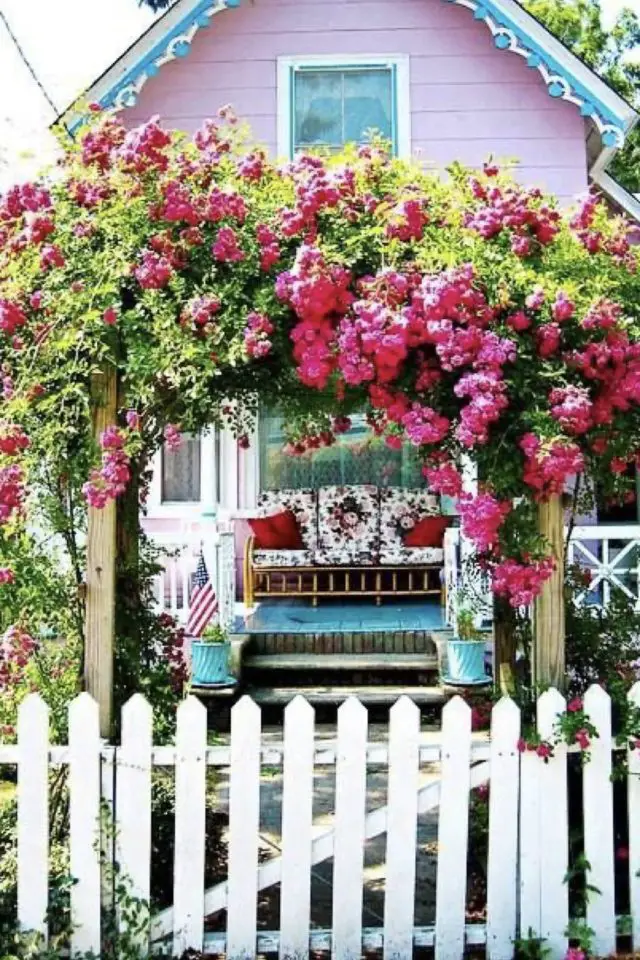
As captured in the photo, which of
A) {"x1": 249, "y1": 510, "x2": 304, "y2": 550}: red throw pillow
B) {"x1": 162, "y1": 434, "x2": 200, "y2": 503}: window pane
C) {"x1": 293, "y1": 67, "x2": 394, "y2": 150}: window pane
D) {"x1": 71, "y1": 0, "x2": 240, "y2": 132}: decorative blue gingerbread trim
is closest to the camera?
{"x1": 71, "y1": 0, "x2": 240, "y2": 132}: decorative blue gingerbread trim

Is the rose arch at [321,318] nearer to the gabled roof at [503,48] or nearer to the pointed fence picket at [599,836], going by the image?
the pointed fence picket at [599,836]

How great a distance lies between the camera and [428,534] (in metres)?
10.4

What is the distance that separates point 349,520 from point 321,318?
7223mm

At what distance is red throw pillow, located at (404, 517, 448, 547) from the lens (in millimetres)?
10414

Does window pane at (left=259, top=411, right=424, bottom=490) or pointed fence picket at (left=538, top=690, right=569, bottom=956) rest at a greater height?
window pane at (left=259, top=411, right=424, bottom=490)

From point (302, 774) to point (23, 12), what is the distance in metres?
8.00

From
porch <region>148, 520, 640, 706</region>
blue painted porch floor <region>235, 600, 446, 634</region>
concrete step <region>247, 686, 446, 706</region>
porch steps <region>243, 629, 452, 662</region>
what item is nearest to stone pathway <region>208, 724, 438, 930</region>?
concrete step <region>247, 686, 446, 706</region>

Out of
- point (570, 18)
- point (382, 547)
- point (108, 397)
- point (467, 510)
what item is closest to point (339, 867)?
point (467, 510)

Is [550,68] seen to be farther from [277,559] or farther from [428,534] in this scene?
[277,559]

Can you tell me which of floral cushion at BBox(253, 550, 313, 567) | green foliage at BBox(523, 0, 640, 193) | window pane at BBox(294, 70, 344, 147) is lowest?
floral cushion at BBox(253, 550, 313, 567)

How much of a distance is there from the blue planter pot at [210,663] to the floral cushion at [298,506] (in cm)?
317

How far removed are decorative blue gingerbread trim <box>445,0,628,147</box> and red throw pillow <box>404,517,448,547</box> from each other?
401cm

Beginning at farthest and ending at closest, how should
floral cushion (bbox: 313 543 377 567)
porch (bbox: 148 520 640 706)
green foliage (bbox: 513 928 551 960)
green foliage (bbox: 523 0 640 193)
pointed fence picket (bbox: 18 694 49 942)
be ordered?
green foliage (bbox: 523 0 640 193) → floral cushion (bbox: 313 543 377 567) → porch (bbox: 148 520 640 706) → green foliage (bbox: 513 928 551 960) → pointed fence picket (bbox: 18 694 49 942)

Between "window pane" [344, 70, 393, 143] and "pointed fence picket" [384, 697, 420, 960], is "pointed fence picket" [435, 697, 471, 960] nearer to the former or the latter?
"pointed fence picket" [384, 697, 420, 960]
